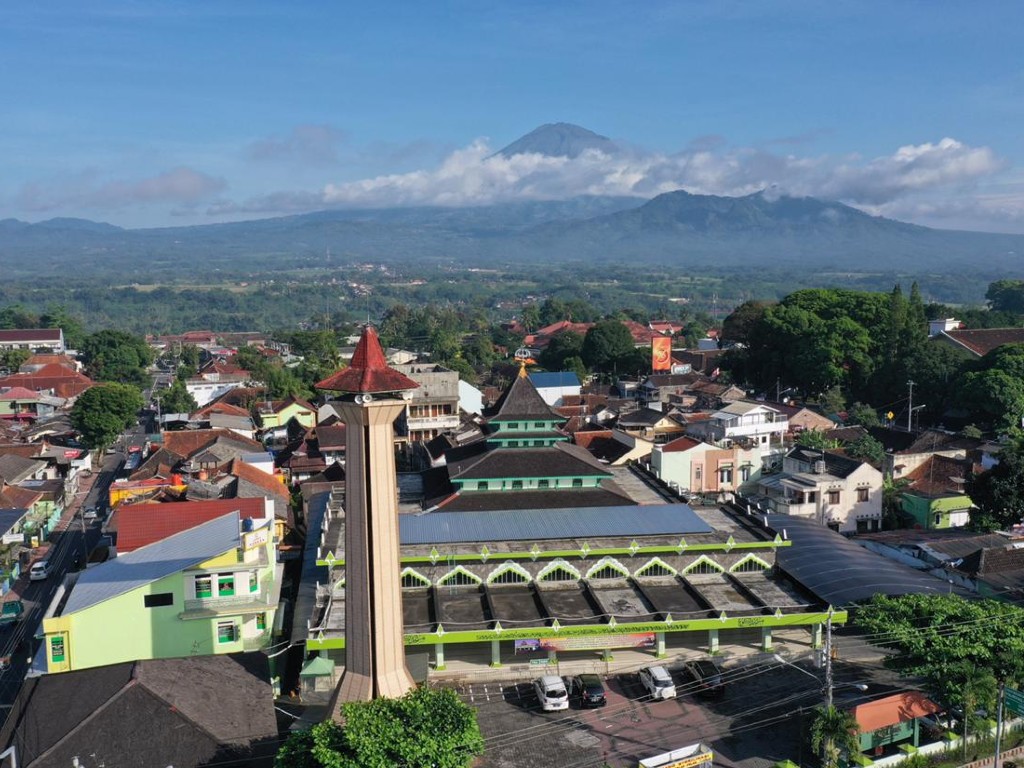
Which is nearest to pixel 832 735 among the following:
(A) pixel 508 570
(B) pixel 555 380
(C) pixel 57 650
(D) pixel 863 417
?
(A) pixel 508 570

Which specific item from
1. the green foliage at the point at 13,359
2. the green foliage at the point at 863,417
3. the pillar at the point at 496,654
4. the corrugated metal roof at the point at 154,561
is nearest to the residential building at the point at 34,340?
the green foliage at the point at 13,359

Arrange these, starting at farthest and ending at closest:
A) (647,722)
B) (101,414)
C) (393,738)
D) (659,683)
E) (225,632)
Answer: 1. (101,414)
2. (225,632)
3. (659,683)
4. (647,722)
5. (393,738)

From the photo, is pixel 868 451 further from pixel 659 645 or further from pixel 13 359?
pixel 13 359

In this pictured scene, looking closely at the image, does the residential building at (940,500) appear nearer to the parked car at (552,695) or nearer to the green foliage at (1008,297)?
the parked car at (552,695)

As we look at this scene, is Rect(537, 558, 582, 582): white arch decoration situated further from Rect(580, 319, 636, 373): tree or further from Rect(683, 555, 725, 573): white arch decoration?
Rect(580, 319, 636, 373): tree

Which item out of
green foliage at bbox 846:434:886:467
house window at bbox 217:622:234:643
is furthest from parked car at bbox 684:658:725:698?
green foliage at bbox 846:434:886:467

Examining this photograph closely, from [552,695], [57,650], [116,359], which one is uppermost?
[116,359]

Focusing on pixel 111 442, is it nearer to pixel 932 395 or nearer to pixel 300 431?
pixel 300 431
